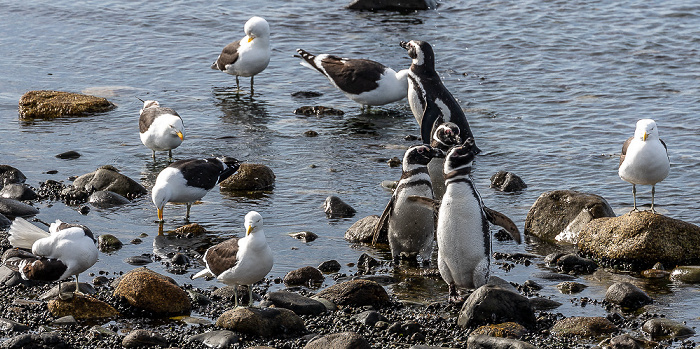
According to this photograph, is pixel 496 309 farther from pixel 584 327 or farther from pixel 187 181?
pixel 187 181

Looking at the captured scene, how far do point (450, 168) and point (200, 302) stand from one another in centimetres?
284

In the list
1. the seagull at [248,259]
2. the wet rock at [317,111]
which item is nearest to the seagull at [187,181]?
the seagull at [248,259]

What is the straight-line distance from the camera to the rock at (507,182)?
1316 cm

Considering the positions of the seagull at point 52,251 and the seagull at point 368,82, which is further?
the seagull at point 368,82

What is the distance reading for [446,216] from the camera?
9.38 metres

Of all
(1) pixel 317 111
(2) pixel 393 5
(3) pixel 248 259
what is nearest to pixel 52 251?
(3) pixel 248 259

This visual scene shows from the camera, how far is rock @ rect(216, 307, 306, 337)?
8.28 meters

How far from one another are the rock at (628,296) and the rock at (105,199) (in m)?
6.60

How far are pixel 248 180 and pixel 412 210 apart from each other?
11.6 ft

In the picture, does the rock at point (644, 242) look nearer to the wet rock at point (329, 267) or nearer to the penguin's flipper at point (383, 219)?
the penguin's flipper at point (383, 219)

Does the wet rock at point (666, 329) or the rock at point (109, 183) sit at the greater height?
the rock at point (109, 183)

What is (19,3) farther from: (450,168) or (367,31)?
(450,168)

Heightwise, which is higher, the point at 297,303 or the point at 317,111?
the point at 317,111

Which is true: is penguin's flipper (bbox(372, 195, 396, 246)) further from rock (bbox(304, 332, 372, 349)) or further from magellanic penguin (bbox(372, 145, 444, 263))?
rock (bbox(304, 332, 372, 349))
